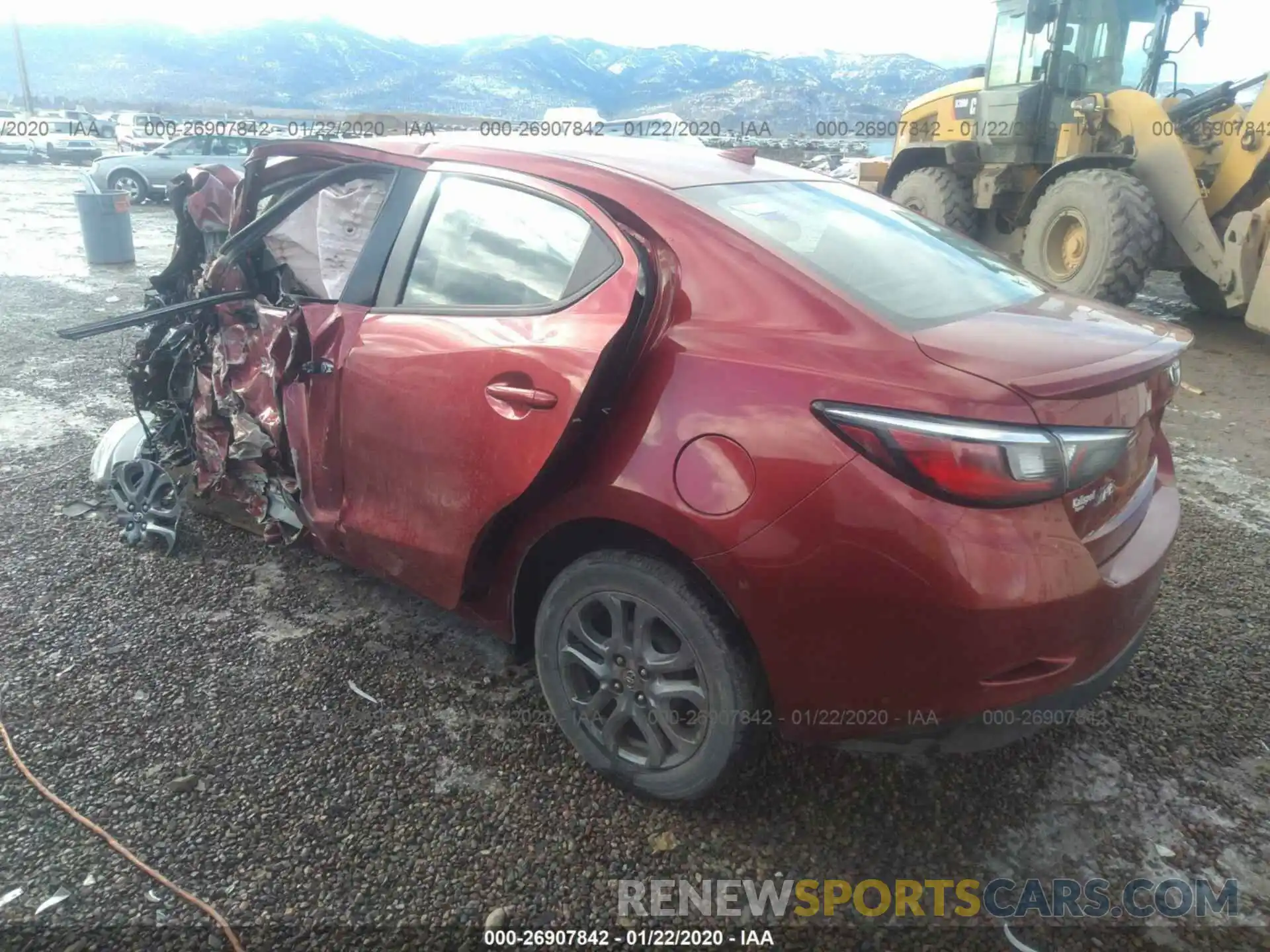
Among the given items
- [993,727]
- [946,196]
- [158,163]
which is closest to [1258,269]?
[946,196]

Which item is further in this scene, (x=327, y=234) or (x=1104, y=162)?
(x=1104, y=162)

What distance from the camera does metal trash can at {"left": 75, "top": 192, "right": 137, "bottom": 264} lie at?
33.0ft

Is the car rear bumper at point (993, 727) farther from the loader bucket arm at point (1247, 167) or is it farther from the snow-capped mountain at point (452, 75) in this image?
the snow-capped mountain at point (452, 75)

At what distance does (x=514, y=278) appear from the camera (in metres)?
2.38

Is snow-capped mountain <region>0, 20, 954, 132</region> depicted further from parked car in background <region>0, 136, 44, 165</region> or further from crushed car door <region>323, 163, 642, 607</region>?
crushed car door <region>323, 163, 642, 607</region>

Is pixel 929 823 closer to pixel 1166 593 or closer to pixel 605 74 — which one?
pixel 1166 593

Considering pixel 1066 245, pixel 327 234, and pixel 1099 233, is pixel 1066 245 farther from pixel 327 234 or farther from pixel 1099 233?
pixel 327 234

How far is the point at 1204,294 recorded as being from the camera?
7.99 m

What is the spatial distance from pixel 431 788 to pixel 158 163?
61.7 ft

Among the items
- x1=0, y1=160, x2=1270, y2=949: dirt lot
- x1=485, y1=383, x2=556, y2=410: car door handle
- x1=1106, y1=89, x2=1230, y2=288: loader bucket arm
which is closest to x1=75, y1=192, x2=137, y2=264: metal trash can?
x1=0, y1=160, x2=1270, y2=949: dirt lot

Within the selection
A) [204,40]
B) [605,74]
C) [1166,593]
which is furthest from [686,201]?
[204,40]

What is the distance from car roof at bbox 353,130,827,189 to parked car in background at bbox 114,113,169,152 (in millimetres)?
21081

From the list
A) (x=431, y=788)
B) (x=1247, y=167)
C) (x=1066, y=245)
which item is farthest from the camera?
(x=1066, y=245)

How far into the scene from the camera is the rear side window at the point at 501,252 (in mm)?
2234
